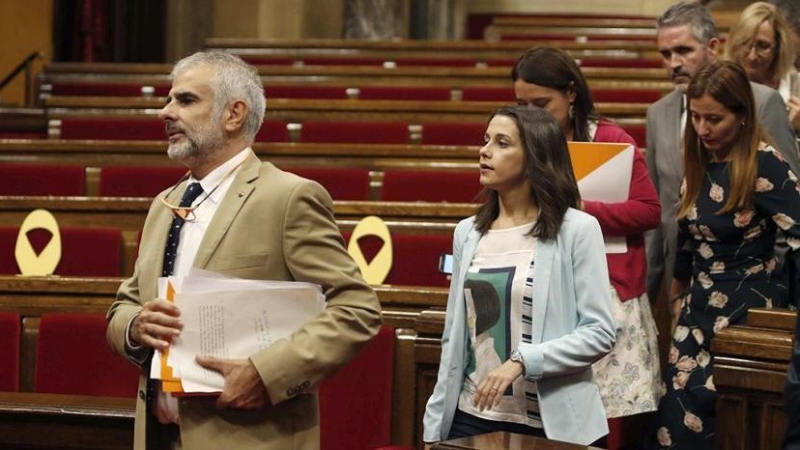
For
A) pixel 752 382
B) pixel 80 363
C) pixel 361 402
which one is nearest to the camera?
pixel 752 382

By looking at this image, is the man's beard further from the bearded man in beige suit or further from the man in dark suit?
the man in dark suit

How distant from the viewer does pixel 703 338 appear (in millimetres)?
2357

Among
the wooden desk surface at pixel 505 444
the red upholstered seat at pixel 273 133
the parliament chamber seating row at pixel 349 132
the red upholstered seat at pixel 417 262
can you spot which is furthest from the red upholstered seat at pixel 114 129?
the wooden desk surface at pixel 505 444

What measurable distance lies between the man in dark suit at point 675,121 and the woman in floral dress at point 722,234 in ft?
0.88

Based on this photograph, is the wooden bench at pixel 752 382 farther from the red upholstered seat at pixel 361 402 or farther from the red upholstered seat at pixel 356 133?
the red upholstered seat at pixel 356 133

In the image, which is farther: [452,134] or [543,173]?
[452,134]

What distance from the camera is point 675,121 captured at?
109 inches

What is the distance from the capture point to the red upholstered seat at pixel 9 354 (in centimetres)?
266

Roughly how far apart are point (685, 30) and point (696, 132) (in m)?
0.45

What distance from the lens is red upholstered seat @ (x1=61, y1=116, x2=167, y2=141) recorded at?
5.03 m

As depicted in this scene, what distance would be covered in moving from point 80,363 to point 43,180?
5.51ft

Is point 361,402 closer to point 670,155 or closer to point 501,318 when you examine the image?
point 501,318

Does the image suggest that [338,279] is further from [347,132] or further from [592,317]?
[347,132]

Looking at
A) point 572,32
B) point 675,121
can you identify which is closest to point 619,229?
point 675,121
